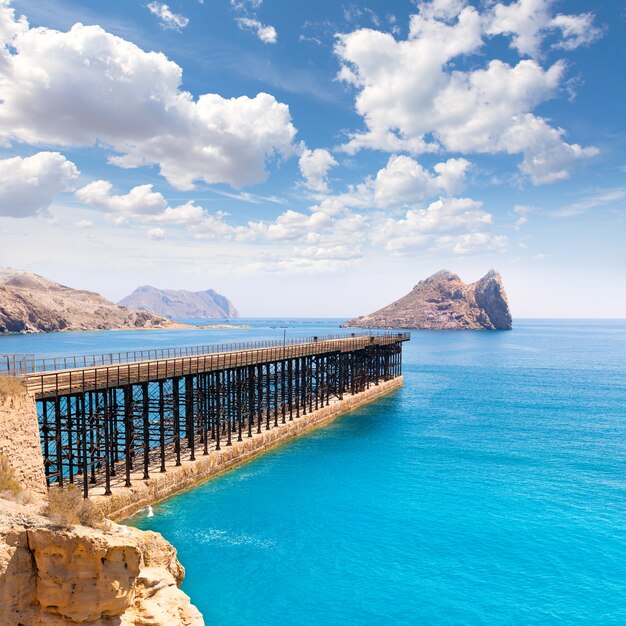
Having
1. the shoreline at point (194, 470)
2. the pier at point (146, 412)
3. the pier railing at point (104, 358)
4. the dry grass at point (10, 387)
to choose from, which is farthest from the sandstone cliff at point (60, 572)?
the shoreline at point (194, 470)

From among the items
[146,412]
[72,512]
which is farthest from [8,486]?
[146,412]

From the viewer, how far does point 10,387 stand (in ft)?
82.1

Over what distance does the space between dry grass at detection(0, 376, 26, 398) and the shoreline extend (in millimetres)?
8129

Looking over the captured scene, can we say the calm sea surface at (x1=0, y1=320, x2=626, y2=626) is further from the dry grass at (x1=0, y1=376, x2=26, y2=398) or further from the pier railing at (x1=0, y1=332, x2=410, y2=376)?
the pier railing at (x1=0, y1=332, x2=410, y2=376)

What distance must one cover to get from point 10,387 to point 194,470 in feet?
50.8

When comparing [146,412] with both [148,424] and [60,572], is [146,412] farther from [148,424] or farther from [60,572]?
[60,572]

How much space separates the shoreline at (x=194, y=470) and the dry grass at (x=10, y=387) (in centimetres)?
813

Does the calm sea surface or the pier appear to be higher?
the pier

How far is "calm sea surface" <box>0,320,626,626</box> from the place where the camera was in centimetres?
2234

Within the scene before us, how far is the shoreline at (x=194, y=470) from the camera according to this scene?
98.0 feet

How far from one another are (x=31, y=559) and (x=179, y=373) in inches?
992

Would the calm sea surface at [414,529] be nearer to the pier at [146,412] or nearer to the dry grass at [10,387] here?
the pier at [146,412]

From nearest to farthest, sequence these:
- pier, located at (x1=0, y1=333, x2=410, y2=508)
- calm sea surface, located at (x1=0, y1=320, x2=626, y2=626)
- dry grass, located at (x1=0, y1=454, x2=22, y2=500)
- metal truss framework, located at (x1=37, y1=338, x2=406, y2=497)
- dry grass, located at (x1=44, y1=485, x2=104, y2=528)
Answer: dry grass, located at (x1=44, y1=485, x2=104, y2=528) → dry grass, located at (x1=0, y1=454, x2=22, y2=500) → calm sea surface, located at (x1=0, y1=320, x2=626, y2=626) → pier, located at (x1=0, y1=333, x2=410, y2=508) → metal truss framework, located at (x1=37, y1=338, x2=406, y2=497)

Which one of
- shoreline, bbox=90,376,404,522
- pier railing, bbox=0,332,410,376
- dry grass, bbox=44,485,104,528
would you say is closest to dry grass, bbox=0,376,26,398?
pier railing, bbox=0,332,410,376
